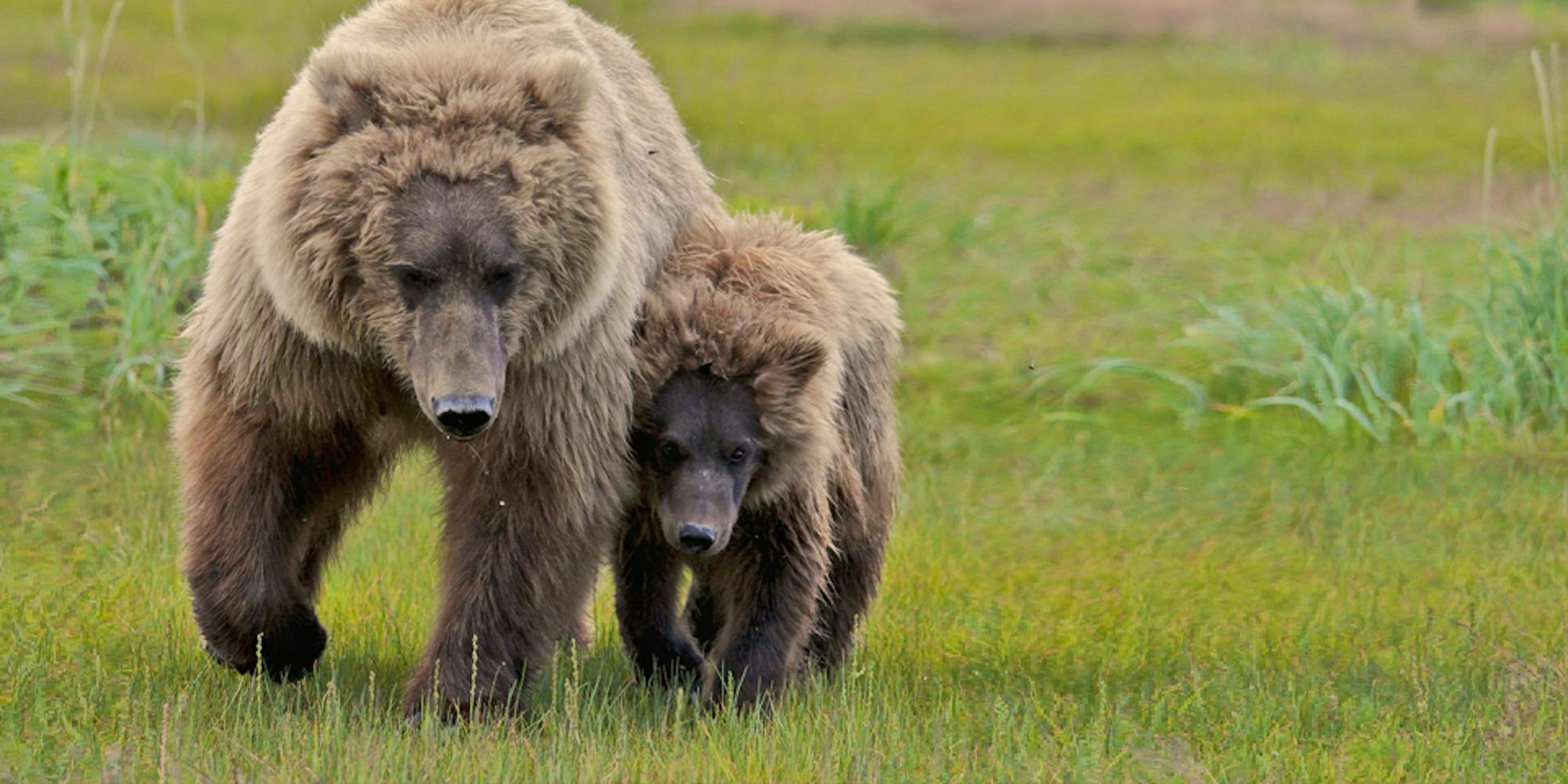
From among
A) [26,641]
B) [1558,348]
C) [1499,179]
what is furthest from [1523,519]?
[1499,179]

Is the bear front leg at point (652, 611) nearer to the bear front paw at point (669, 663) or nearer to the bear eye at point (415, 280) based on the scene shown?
the bear front paw at point (669, 663)

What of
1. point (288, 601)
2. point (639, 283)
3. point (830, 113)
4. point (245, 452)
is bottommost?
point (830, 113)

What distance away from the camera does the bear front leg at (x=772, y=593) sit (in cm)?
620

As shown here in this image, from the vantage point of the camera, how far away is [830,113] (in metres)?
17.1

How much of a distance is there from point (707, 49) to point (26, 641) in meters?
14.0

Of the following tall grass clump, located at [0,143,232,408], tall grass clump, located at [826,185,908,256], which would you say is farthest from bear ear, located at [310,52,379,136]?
tall grass clump, located at [826,185,908,256]

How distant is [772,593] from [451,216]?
1799 mm

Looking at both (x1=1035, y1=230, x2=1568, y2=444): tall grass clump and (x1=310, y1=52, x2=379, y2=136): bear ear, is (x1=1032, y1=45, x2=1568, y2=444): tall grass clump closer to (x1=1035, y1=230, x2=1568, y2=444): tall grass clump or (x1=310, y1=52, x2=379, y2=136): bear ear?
(x1=1035, y1=230, x2=1568, y2=444): tall grass clump

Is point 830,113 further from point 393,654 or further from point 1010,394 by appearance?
point 393,654

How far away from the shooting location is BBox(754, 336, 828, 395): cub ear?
20.0 feet

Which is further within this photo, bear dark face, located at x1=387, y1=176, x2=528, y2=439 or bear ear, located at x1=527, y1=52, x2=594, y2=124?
bear ear, located at x1=527, y1=52, x2=594, y2=124

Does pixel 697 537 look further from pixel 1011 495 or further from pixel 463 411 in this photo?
pixel 1011 495

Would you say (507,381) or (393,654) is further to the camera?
(393,654)

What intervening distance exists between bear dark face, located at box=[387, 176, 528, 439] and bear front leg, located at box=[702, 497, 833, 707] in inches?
56.9
